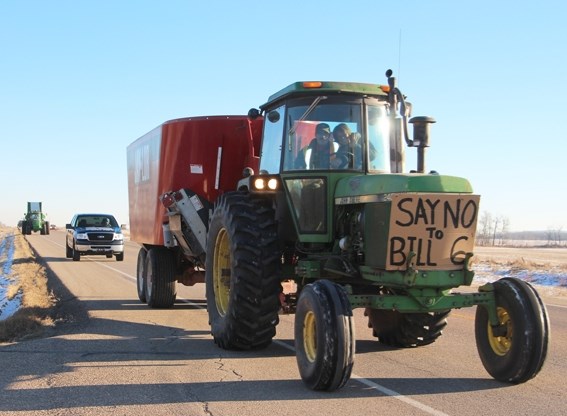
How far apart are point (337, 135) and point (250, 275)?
1910 mm

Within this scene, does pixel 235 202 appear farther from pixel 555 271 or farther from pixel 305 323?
pixel 555 271

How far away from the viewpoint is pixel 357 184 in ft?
24.6

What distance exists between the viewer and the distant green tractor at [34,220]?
2689 inches

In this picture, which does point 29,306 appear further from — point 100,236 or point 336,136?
point 100,236

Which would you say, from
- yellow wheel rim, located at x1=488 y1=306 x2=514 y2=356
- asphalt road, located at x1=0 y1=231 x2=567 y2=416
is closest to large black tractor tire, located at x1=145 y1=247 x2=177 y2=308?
asphalt road, located at x1=0 y1=231 x2=567 y2=416

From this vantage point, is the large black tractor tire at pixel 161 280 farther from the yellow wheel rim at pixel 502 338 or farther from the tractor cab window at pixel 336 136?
the yellow wheel rim at pixel 502 338

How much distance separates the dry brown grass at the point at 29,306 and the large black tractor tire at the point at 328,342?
482 centimetres

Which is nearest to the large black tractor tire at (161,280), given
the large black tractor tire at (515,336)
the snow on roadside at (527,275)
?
the large black tractor tire at (515,336)

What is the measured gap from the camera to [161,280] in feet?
42.7

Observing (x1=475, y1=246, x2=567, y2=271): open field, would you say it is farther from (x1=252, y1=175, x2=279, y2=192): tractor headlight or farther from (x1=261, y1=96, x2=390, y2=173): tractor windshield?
(x1=252, y1=175, x2=279, y2=192): tractor headlight

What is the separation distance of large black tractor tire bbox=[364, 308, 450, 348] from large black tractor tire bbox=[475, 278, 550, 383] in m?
1.30

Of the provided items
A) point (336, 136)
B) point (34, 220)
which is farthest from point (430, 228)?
point (34, 220)

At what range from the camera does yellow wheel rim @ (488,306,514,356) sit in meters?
7.06

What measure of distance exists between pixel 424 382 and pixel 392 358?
1.29 metres
